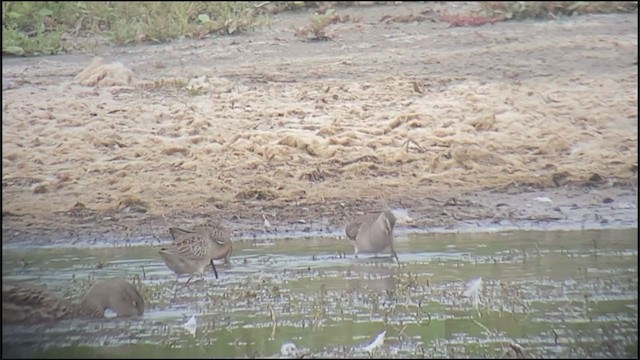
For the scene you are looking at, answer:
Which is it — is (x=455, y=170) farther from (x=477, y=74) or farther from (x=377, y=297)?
(x=377, y=297)

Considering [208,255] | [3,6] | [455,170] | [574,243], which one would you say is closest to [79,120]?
[3,6]

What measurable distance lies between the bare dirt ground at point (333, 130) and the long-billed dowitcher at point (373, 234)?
26cm

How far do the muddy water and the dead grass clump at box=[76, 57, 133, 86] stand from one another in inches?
42.4

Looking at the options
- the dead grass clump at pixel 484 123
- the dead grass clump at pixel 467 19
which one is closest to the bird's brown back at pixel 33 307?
the dead grass clump at pixel 484 123

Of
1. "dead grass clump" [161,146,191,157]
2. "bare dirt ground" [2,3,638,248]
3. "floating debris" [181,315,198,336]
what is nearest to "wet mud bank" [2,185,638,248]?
"bare dirt ground" [2,3,638,248]

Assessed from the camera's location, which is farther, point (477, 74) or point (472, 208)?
point (477, 74)

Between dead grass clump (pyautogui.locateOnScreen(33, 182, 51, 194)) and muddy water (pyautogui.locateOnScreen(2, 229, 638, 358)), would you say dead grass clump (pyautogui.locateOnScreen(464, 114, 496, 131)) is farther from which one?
dead grass clump (pyautogui.locateOnScreen(33, 182, 51, 194))

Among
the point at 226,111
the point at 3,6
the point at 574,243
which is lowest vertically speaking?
the point at 574,243

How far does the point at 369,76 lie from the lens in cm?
735

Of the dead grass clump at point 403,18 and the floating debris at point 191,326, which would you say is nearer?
the floating debris at point 191,326

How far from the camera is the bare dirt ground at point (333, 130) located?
697 centimetres

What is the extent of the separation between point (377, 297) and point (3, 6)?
2.76 m

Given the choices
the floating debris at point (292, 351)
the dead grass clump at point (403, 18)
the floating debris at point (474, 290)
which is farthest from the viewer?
the dead grass clump at point (403, 18)

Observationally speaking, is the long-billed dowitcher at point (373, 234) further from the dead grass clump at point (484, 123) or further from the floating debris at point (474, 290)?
the dead grass clump at point (484, 123)
